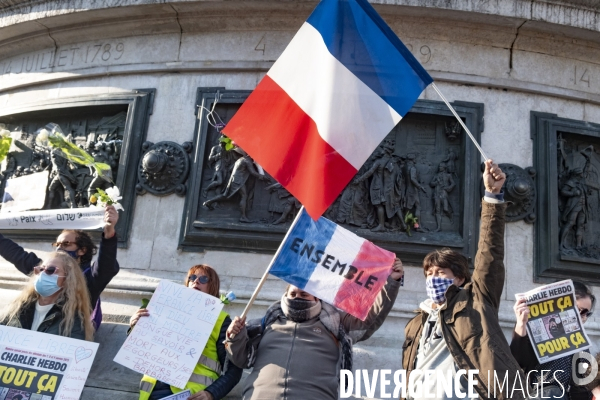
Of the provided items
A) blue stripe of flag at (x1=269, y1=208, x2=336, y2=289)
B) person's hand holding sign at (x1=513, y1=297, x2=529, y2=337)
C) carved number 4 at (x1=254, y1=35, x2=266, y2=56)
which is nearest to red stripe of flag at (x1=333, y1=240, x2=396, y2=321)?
blue stripe of flag at (x1=269, y1=208, x2=336, y2=289)

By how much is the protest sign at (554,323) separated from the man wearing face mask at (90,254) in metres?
3.46

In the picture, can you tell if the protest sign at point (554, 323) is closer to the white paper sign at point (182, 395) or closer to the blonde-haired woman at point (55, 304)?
the white paper sign at point (182, 395)

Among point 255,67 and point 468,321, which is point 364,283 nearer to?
point 468,321

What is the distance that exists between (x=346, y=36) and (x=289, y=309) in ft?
7.35

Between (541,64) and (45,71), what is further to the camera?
(45,71)

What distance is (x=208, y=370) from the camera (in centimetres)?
559

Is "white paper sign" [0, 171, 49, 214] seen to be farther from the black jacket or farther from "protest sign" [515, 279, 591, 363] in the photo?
"protest sign" [515, 279, 591, 363]

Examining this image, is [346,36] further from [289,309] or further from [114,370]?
[114,370]

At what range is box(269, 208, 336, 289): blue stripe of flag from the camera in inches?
202

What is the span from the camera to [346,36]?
5.30 metres

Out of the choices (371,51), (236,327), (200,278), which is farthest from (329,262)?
(371,51)

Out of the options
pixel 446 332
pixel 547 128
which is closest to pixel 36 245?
pixel 446 332

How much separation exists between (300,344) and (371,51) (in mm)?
2381

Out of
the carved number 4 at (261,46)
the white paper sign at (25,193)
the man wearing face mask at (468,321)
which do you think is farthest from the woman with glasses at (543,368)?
the white paper sign at (25,193)
